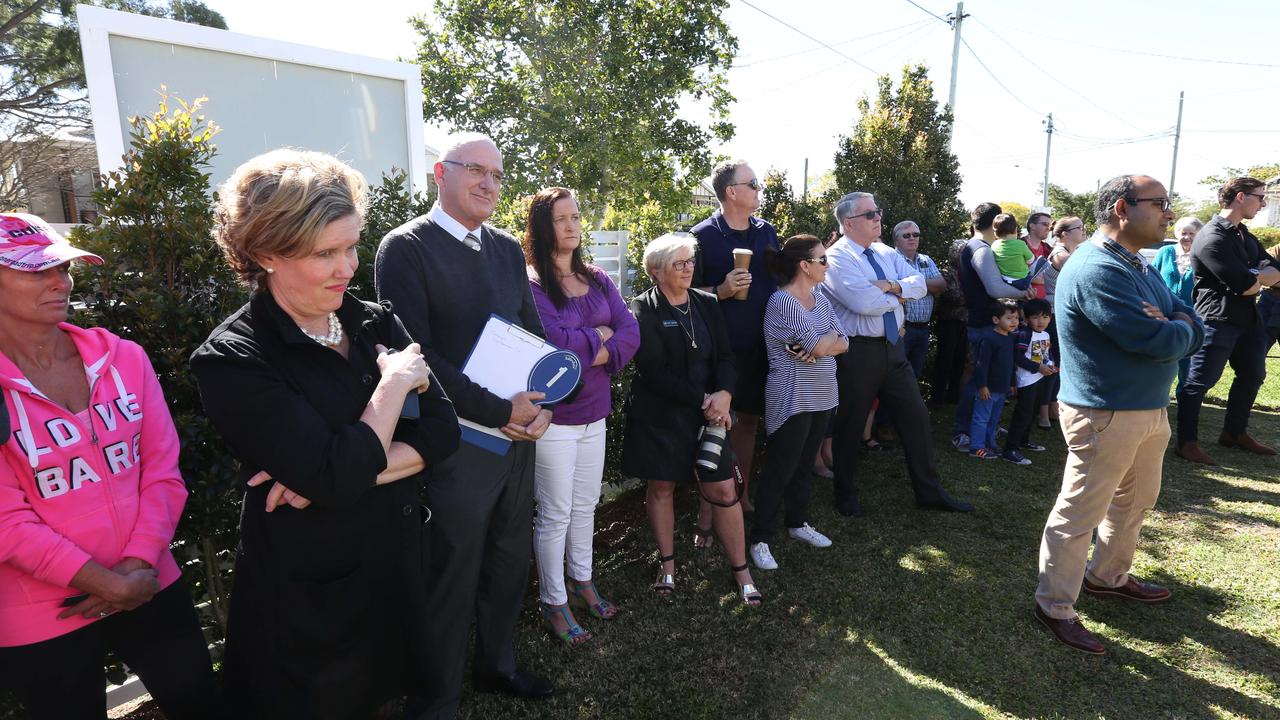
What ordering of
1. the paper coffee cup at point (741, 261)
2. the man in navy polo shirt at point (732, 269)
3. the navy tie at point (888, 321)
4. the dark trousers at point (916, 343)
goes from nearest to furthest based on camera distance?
the paper coffee cup at point (741, 261) → the man in navy polo shirt at point (732, 269) → the navy tie at point (888, 321) → the dark trousers at point (916, 343)

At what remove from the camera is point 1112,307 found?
3.04 meters

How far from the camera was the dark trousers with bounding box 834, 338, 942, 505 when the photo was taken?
459 cm

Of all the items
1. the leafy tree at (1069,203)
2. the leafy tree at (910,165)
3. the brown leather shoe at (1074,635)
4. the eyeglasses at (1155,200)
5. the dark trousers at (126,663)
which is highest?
the leafy tree at (1069,203)

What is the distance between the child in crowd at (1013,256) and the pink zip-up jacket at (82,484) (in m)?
6.39

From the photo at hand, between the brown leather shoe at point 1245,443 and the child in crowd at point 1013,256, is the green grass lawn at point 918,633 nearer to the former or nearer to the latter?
the brown leather shoe at point 1245,443

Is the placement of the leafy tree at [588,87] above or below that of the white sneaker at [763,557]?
above

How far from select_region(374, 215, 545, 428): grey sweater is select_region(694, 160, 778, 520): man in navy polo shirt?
5.93 feet

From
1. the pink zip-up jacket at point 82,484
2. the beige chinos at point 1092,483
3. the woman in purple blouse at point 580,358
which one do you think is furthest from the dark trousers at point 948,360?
the pink zip-up jacket at point 82,484

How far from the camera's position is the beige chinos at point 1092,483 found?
318cm

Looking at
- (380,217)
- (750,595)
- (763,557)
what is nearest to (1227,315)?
(763,557)

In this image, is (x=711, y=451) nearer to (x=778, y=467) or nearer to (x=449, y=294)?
(x=778, y=467)

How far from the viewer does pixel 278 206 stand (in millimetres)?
1524

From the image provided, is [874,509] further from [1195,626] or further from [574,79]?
[574,79]

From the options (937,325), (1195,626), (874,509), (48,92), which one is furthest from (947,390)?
(48,92)
